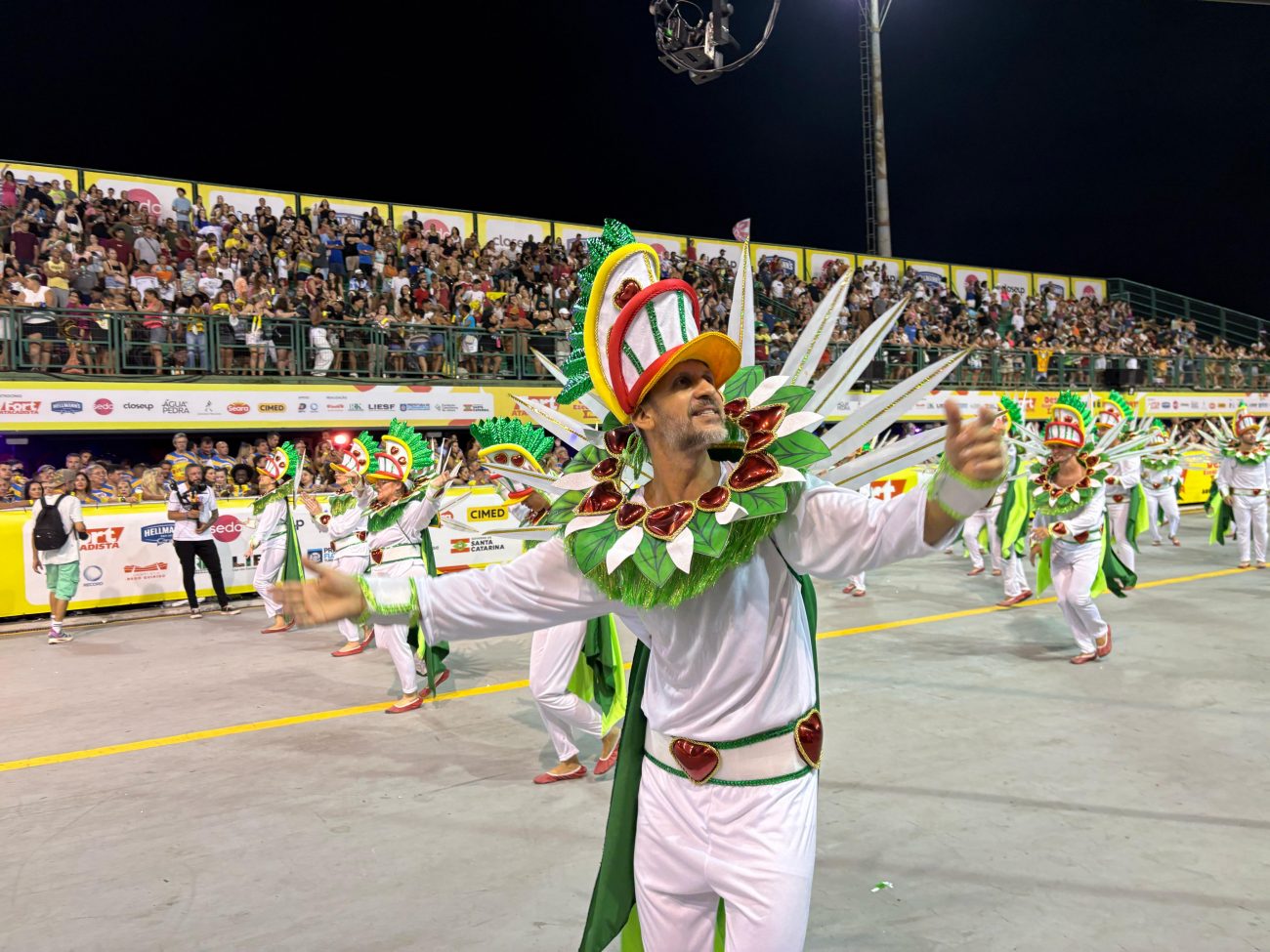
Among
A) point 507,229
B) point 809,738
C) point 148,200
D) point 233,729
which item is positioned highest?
point 507,229

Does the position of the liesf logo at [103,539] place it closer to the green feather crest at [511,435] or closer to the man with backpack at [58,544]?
the man with backpack at [58,544]

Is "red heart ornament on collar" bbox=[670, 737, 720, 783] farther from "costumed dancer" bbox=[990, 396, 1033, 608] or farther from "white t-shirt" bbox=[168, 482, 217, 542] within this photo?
"white t-shirt" bbox=[168, 482, 217, 542]

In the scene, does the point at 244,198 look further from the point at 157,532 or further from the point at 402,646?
the point at 402,646

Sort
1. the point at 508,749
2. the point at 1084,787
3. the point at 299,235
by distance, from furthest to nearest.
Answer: the point at 299,235, the point at 508,749, the point at 1084,787

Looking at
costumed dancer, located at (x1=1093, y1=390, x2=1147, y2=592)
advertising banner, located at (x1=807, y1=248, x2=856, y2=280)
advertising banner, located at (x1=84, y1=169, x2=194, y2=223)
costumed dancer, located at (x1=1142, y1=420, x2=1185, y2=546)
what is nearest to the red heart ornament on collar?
costumed dancer, located at (x1=1093, y1=390, x2=1147, y2=592)

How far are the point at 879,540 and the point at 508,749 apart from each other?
14.5 ft

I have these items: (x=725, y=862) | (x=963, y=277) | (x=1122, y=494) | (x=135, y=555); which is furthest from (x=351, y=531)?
(x=963, y=277)

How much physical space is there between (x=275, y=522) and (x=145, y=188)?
29.3 ft

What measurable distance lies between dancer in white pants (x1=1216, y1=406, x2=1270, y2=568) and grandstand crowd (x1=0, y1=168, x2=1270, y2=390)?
5.85 meters

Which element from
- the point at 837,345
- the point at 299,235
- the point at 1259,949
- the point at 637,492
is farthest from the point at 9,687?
the point at 837,345

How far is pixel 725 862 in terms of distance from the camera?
7.30ft

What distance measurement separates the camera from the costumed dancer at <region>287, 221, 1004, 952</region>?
221 centimetres

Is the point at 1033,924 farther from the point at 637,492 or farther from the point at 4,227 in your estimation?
the point at 4,227

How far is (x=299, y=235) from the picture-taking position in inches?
624
